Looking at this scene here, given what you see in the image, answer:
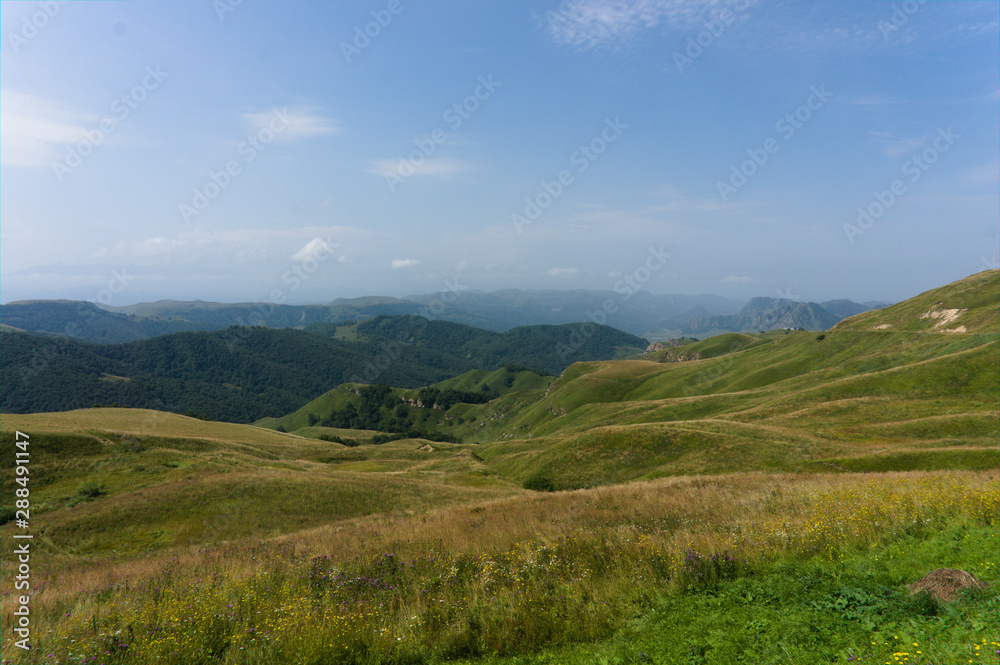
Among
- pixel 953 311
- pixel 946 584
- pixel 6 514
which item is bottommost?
pixel 6 514

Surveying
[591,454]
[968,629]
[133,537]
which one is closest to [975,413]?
[591,454]

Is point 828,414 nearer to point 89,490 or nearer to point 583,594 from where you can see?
point 583,594

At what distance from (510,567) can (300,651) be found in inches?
178

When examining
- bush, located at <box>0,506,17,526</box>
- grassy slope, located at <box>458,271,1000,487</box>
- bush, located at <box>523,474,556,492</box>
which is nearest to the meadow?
bush, located at <box>0,506,17,526</box>

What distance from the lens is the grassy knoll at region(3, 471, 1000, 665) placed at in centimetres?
645

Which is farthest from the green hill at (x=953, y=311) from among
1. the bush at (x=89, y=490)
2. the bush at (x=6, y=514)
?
the bush at (x=6, y=514)

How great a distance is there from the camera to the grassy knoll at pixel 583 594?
21.2 ft

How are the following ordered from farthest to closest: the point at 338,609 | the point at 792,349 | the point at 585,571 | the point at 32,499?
the point at 792,349 → the point at 32,499 → the point at 585,571 → the point at 338,609

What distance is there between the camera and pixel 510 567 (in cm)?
988

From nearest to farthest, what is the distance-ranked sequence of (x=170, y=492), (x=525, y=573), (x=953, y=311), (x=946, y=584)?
(x=946, y=584) → (x=525, y=573) → (x=170, y=492) → (x=953, y=311)

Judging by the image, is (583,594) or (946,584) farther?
(583,594)

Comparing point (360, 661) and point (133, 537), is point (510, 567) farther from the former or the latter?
point (133, 537)

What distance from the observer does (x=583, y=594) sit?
8297 millimetres

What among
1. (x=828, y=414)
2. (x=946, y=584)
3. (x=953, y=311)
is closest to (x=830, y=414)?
(x=828, y=414)
